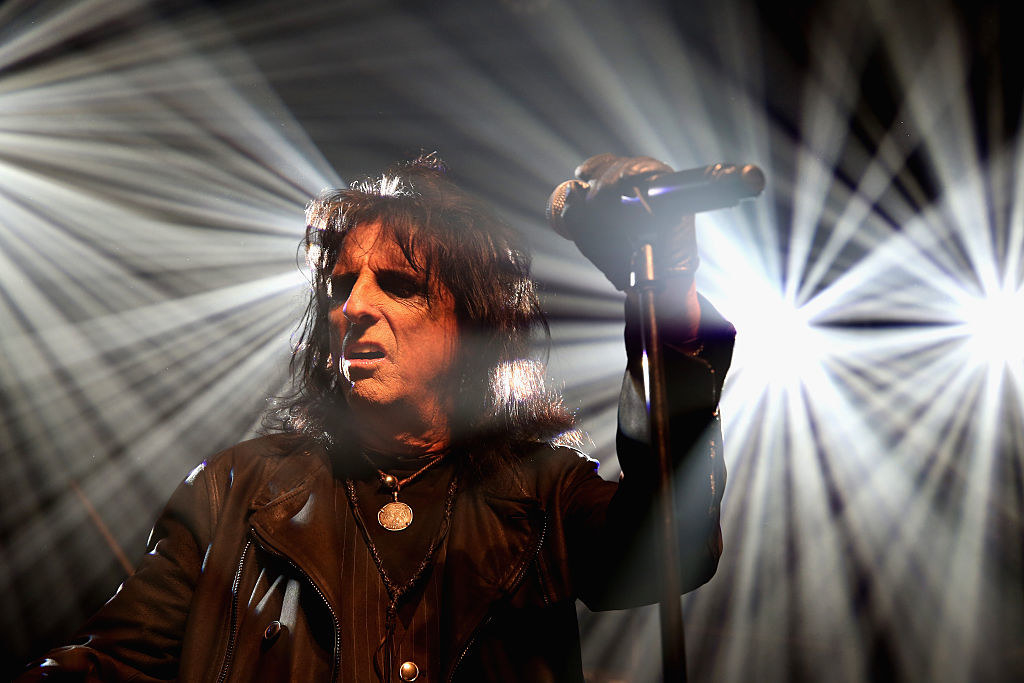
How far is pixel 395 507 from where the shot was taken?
147 cm

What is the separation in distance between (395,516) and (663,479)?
764 mm

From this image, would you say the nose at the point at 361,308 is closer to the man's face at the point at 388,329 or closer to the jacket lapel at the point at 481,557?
the man's face at the point at 388,329

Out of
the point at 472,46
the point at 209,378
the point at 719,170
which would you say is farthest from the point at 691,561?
the point at 209,378

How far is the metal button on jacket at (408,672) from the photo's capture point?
4.07 ft

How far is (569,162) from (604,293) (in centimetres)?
63

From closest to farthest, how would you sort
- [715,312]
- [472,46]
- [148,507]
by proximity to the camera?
[715,312] → [472,46] → [148,507]

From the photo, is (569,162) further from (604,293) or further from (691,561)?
(691,561)

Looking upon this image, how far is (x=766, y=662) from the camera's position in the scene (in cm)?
334

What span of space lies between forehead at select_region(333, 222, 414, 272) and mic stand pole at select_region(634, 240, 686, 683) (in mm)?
816

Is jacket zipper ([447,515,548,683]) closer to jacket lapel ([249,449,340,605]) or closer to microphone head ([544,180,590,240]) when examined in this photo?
jacket lapel ([249,449,340,605])

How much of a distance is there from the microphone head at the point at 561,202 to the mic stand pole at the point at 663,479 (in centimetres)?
13

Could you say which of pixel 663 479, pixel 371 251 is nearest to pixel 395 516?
pixel 371 251

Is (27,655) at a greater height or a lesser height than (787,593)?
greater

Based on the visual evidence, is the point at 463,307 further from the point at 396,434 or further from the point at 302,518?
the point at 302,518
